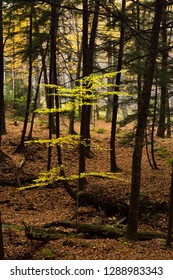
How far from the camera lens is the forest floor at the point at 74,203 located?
760 cm

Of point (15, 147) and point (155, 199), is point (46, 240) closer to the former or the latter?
point (155, 199)

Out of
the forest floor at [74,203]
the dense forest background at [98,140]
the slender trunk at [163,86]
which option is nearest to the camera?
the forest floor at [74,203]

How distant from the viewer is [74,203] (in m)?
12.7

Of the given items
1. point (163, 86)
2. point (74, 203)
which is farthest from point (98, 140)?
point (74, 203)

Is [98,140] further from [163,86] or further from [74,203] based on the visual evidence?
[74,203]

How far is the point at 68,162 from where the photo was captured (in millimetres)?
17141

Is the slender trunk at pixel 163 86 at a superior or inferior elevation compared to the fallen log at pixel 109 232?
superior

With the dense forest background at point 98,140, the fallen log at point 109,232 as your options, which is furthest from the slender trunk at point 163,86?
the fallen log at point 109,232

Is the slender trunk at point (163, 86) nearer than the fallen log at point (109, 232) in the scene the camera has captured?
No

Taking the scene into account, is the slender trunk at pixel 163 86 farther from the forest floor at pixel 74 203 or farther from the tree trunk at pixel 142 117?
the tree trunk at pixel 142 117

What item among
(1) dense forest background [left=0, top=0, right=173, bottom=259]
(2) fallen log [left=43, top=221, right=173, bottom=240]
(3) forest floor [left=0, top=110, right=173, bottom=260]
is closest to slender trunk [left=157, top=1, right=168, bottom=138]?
(1) dense forest background [left=0, top=0, right=173, bottom=259]

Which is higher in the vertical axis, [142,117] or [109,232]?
[142,117]

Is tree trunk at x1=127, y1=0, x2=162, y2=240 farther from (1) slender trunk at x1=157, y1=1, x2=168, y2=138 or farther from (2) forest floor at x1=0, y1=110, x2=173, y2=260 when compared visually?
(1) slender trunk at x1=157, y1=1, x2=168, y2=138
